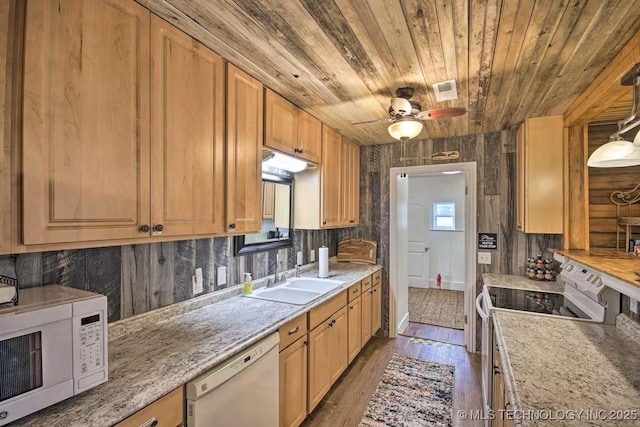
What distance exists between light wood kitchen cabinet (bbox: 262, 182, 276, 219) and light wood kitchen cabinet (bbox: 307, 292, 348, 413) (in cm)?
87

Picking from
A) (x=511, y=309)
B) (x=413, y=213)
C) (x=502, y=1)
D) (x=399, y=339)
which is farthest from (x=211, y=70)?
(x=413, y=213)

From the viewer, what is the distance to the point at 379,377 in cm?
282

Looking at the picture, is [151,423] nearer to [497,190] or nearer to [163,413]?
[163,413]

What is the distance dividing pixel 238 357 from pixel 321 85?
172 centimetres

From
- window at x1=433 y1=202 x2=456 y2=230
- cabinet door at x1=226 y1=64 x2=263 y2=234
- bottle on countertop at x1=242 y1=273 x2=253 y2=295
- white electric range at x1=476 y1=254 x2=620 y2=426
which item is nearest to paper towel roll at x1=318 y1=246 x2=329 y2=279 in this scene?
bottle on countertop at x1=242 y1=273 x2=253 y2=295

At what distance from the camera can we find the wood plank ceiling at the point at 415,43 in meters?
1.29

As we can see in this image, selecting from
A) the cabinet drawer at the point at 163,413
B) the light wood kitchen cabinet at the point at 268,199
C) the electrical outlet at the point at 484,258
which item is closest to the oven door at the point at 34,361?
the cabinet drawer at the point at 163,413

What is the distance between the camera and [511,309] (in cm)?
196

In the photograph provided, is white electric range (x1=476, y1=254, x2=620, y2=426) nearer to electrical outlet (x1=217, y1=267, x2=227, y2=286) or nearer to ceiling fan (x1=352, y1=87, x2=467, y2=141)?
ceiling fan (x1=352, y1=87, x2=467, y2=141)

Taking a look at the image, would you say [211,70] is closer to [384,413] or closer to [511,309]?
[511,309]

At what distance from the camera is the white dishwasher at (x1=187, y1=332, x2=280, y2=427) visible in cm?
119

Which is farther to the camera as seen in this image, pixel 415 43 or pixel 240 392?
pixel 415 43

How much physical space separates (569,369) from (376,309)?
2.49m

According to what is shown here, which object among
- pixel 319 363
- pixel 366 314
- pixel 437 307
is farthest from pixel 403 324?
pixel 319 363
